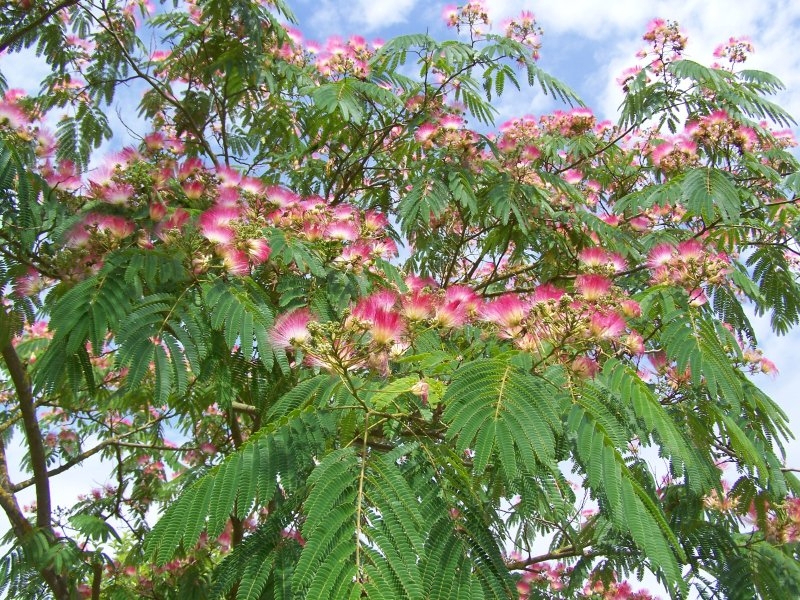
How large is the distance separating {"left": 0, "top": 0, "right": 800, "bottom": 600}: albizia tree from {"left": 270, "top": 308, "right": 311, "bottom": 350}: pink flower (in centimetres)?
1

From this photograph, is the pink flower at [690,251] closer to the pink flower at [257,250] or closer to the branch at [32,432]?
the pink flower at [257,250]

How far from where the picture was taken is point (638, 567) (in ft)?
13.0

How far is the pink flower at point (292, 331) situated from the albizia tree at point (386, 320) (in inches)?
0.6

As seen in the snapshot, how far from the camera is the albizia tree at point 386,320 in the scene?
2.04 metres

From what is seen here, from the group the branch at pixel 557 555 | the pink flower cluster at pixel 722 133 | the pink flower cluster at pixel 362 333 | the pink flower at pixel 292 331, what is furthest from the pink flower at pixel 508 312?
the pink flower cluster at pixel 722 133

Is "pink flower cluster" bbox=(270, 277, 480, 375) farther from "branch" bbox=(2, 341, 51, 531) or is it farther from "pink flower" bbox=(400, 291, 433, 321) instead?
"branch" bbox=(2, 341, 51, 531)

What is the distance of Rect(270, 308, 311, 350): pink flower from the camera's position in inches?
92.5

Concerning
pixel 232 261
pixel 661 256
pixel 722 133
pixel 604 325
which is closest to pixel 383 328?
pixel 604 325

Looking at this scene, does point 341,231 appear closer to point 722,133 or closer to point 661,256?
point 661,256

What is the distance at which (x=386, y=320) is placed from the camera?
236 centimetres

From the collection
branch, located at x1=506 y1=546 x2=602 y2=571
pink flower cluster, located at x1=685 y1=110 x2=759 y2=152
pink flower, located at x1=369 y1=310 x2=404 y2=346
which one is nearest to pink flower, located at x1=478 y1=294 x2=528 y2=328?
pink flower, located at x1=369 y1=310 x2=404 y2=346

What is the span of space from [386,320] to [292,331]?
299mm

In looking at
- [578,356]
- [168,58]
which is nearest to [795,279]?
[578,356]

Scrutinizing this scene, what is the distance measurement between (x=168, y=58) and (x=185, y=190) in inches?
95.9
